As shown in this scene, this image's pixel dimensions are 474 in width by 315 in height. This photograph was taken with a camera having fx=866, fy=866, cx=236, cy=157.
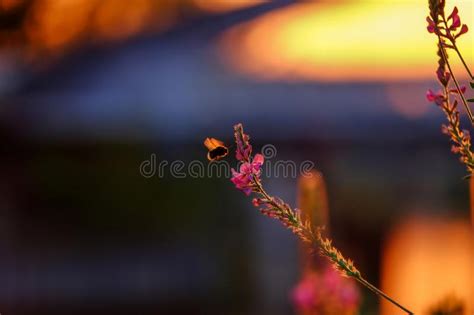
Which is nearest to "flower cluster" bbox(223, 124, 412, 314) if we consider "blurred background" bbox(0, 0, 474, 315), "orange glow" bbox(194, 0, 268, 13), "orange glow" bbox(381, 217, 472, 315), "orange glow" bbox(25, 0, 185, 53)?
"orange glow" bbox(25, 0, 185, 53)

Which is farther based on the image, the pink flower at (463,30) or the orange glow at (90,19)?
the orange glow at (90,19)

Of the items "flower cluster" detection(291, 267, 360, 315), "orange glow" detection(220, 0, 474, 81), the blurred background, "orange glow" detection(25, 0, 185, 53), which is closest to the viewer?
"flower cluster" detection(291, 267, 360, 315)

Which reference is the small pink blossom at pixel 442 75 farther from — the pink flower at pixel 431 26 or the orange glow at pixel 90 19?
the orange glow at pixel 90 19

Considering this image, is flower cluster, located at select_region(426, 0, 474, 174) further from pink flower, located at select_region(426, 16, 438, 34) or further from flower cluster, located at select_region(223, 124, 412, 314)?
flower cluster, located at select_region(223, 124, 412, 314)

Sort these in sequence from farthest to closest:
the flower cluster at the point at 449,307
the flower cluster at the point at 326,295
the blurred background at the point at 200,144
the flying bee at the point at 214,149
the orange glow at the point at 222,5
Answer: the orange glow at the point at 222,5 → the blurred background at the point at 200,144 → the flower cluster at the point at 326,295 → the flower cluster at the point at 449,307 → the flying bee at the point at 214,149

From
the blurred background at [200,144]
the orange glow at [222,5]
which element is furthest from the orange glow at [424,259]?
the orange glow at [222,5]

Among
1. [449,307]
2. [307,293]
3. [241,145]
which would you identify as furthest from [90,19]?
[241,145]

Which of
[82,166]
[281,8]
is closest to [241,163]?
[82,166]
